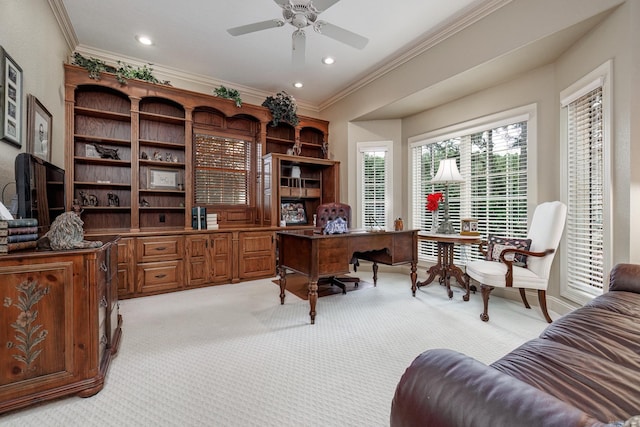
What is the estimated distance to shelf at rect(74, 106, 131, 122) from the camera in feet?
11.3

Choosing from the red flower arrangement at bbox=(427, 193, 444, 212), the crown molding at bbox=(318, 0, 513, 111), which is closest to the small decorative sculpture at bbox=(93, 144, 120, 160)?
the crown molding at bbox=(318, 0, 513, 111)

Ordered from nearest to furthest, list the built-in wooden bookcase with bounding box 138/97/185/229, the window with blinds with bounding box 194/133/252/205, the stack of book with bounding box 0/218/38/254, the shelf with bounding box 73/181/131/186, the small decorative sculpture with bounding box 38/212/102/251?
the stack of book with bounding box 0/218/38/254
the small decorative sculpture with bounding box 38/212/102/251
the shelf with bounding box 73/181/131/186
the built-in wooden bookcase with bounding box 138/97/185/229
the window with blinds with bounding box 194/133/252/205

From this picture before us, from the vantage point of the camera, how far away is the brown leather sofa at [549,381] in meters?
0.54

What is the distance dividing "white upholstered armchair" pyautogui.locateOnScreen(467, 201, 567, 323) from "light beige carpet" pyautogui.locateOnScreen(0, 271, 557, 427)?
319 mm

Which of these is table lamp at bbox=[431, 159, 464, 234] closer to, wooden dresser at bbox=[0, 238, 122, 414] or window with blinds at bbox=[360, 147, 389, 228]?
window with blinds at bbox=[360, 147, 389, 228]

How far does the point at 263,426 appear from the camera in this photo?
1373 millimetres

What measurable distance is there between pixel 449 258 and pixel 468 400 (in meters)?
3.25

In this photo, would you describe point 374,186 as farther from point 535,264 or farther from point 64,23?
point 64,23

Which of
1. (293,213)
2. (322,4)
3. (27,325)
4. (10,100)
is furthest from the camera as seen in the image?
(293,213)

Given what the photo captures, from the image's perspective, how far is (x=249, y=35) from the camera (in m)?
3.31

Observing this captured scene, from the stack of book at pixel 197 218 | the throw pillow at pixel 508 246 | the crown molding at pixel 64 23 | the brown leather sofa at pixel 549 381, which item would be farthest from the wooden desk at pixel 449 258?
the crown molding at pixel 64 23

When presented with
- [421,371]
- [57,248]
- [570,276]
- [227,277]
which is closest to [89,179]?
[227,277]

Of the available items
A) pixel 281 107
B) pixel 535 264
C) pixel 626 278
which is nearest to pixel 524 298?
pixel 535 264

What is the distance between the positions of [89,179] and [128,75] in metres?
1.45
